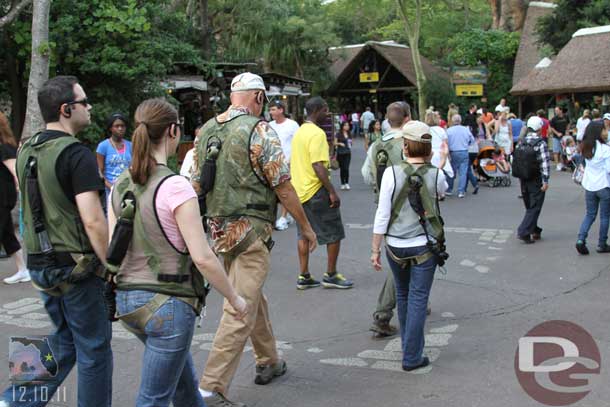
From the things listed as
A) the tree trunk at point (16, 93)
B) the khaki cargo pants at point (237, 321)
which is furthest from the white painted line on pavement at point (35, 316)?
the tree trunk at point (16, 93)

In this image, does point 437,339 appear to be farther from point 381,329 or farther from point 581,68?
point 581,68

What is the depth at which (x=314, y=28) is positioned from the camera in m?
36.8

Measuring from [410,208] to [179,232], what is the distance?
2095 mm

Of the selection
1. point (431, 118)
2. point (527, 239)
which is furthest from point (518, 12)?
point (527, 239)

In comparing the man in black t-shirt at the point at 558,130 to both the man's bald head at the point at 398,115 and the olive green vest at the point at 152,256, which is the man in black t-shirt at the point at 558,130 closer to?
the man's bald head at the point at 398,115

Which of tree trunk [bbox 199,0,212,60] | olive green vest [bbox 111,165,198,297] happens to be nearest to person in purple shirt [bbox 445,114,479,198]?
tree trunk [bbox 199,0,212,60]

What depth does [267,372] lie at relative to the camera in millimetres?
4863

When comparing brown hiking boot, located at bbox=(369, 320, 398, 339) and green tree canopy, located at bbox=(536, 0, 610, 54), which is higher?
green tree canopy, located at bbox=(536, 0, 610, 54)

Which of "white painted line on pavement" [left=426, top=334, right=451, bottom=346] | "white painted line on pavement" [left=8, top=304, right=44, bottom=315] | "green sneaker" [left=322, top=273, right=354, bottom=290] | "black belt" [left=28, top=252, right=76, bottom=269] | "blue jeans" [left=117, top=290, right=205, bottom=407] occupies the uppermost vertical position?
"black belt" [left=28, top=252, right=76, bottom=269]

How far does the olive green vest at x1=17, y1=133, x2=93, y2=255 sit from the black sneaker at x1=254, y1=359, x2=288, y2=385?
1689mm

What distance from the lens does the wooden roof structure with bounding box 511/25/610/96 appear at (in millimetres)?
22641

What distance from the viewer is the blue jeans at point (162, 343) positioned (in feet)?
10.7

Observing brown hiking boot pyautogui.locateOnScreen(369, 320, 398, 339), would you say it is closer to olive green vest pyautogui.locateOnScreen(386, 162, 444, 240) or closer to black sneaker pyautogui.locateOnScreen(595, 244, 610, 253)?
olive green vest pyautogui.locateOnScreen(386, 162, 444, 240)

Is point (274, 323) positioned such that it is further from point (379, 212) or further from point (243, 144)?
→ point (243, 144)
